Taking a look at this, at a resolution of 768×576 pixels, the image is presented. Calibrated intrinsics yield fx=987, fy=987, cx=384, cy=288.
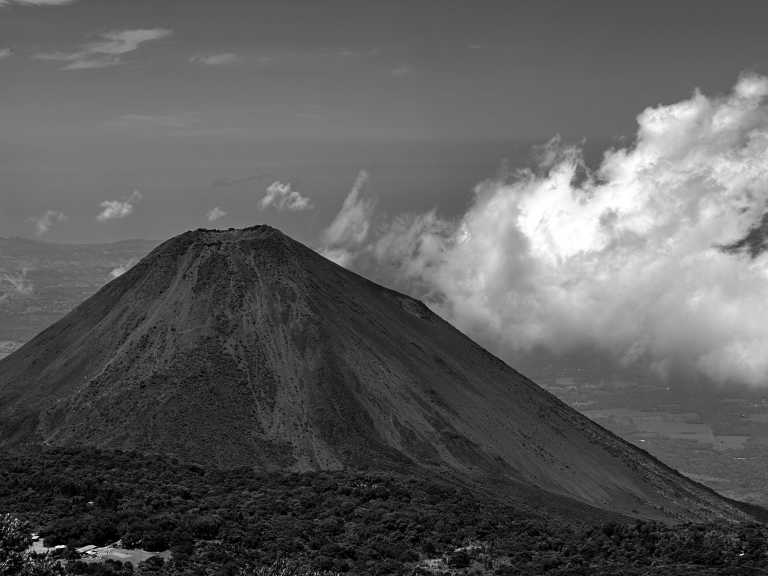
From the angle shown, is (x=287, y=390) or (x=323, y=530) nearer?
(x=323, y=530)

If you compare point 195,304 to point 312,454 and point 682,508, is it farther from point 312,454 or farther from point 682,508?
point 682,508

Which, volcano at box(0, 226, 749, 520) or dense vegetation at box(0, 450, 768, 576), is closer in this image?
dense vegetation at box(0, 450, 768, 576)

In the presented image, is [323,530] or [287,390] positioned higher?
[287,390]

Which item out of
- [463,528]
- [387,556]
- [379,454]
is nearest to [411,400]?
[379,454]

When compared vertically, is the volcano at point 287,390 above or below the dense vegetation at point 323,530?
above

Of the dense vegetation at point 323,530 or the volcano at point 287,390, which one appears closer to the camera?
the dense vegetation at point 323,530
